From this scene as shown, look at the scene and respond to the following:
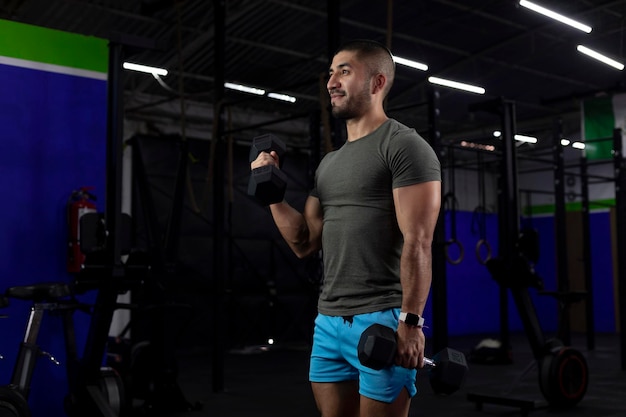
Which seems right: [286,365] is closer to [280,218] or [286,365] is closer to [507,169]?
[507,169]

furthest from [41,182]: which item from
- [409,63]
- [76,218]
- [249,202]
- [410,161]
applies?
[409,63]

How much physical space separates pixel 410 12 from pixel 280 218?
8235 mm

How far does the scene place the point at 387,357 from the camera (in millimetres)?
1597

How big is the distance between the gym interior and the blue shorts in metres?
0.11

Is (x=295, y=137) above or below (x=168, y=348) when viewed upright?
above

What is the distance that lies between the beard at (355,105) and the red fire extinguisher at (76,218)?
251 centimetres

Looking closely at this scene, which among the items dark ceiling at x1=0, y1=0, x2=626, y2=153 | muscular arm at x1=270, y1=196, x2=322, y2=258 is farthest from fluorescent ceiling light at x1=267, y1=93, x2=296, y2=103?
muscular arm at x1=270, y1=196, x2=322, y2=258

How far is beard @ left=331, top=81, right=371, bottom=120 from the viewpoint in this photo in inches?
72.1

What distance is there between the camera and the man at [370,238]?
5.49ft

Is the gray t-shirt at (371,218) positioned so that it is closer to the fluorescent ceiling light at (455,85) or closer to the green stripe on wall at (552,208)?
the fluorescent ceiling light at (455,85)

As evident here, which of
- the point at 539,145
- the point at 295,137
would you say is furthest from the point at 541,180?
the point at 295,137

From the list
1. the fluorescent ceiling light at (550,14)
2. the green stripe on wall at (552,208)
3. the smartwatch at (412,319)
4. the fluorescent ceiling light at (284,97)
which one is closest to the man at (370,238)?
the smartwatch at (412,319)

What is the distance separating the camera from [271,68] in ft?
35.5

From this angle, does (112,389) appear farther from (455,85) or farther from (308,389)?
(455,85)
